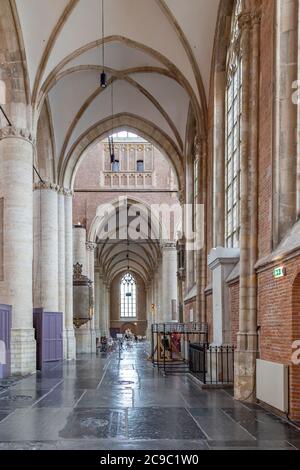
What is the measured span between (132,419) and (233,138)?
10.3 metres

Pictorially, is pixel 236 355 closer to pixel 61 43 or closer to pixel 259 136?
pixel 259 136

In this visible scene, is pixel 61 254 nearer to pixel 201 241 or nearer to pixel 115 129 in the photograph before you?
pixel 115 129

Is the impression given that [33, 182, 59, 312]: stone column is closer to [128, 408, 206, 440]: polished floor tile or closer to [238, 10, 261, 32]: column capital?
[238, 10, 261, 32]: column capital

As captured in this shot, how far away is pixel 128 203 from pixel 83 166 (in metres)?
4.04

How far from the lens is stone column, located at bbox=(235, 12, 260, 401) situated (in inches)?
490

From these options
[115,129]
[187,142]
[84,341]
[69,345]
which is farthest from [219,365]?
[84,341]

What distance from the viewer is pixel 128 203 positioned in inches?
1606

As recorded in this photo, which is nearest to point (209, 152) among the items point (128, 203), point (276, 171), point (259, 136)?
point (259, 136)

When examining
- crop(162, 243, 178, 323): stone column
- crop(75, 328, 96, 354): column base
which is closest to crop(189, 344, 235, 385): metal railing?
crop(75, 328, 96, 354): column base

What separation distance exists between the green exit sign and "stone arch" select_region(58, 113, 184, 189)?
57.6 ft

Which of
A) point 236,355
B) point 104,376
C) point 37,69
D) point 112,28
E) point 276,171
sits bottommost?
point 104,376

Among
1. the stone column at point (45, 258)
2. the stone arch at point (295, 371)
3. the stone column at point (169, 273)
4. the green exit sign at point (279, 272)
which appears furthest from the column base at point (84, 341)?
the stone arch at point (295, 371)

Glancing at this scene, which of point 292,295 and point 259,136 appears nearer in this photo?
point 292,295

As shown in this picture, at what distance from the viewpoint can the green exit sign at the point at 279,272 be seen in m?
10.2
